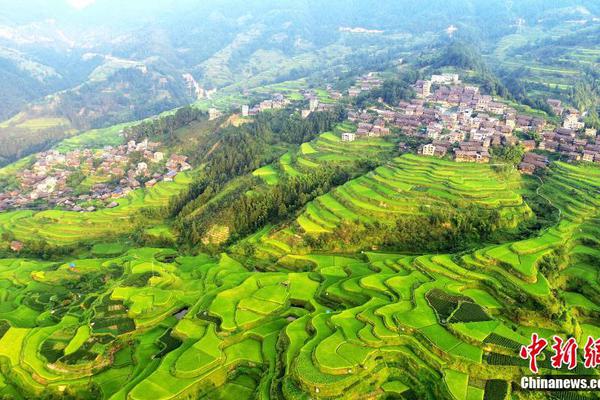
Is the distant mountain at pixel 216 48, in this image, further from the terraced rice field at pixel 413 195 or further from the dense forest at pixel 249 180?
the terraced rice field at pixel 413 195

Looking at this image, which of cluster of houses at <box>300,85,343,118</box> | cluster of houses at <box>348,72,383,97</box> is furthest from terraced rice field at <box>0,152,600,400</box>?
cluster of houses at <box>348,72,383,97</box>

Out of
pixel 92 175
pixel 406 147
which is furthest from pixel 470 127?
pixel 92 175

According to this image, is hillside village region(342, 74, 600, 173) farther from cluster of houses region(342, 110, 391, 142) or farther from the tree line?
the tree line

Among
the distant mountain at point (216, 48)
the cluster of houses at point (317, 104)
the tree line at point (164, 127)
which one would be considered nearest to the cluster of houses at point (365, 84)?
the cluster of houses at point (317, 104)

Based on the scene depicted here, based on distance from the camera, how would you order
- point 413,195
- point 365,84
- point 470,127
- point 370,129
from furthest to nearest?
1. point 365,84
2. point 370,129
3. point 470,127
4. point 413,195

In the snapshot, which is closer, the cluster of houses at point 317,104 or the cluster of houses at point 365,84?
the cluster of houses at point 317,104

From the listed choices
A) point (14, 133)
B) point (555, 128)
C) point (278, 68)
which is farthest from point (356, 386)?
point (278, 68)

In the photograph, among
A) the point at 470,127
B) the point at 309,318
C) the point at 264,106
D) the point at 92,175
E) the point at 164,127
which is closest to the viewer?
the point at 309,318

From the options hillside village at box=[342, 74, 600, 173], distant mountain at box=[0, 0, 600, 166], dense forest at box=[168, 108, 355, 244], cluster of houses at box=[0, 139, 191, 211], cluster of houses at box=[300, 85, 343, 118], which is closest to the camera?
dense forest at box=[168, 108, 355, 244]

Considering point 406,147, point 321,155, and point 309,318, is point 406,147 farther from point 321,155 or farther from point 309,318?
point 309,318
